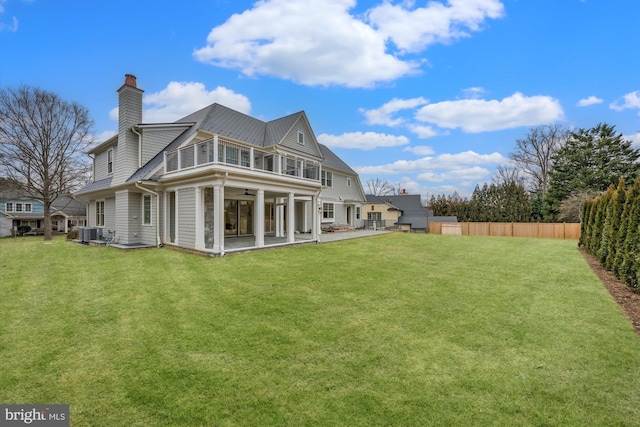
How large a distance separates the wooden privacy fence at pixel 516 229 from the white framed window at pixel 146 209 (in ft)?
75.1

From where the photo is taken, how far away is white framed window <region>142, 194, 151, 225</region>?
42.3ft

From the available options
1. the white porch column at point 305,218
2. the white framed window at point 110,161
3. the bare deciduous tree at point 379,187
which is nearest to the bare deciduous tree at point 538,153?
the bare deciduous tree at point 379,187

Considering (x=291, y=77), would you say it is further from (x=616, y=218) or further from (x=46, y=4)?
(x=616, y=218)

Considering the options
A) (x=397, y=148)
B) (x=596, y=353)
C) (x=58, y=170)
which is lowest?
(x=596, y=353)

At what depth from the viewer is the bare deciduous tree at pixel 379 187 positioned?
2345 inches

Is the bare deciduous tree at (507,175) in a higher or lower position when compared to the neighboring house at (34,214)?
higher

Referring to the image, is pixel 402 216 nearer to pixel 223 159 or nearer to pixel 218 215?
pixel 223 159

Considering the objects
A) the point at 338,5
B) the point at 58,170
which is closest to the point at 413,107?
the point at 338,5

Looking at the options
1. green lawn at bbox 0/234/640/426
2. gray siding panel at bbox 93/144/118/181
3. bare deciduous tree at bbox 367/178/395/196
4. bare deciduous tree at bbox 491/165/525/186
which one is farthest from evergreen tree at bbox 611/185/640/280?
bare deciduous tree at bbox 367/178/395/196

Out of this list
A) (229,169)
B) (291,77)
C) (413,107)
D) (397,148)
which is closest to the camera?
(229,169)

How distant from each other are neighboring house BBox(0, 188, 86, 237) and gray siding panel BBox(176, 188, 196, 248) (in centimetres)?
2648

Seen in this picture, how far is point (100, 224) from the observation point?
16.7 meters

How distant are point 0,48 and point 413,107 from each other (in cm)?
2162

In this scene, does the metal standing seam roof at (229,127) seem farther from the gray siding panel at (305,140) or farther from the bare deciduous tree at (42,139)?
the bare deciduous tree at (42,139)
